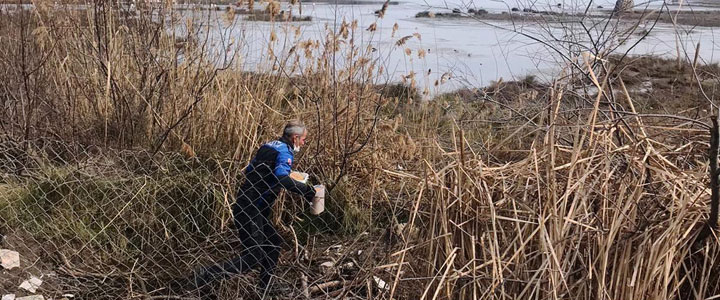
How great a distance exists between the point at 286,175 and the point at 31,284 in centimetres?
158

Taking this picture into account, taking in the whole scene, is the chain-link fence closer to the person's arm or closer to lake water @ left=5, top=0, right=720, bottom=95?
the person's arm

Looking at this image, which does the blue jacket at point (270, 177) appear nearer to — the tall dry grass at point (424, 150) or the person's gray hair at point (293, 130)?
the person's gray hair at point (293, 130)

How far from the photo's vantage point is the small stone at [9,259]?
149 inches

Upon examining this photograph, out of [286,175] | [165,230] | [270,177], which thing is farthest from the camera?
[165,230]

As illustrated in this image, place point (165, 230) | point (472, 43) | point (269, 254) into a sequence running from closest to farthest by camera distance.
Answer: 1. point (269, 254)
2. point (165, 230)
3. point (472, 43)

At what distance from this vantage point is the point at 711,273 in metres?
2.26

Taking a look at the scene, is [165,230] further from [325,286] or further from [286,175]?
[325,286]

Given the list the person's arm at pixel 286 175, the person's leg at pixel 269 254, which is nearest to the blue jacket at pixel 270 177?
the person's arm at pixel 286 175

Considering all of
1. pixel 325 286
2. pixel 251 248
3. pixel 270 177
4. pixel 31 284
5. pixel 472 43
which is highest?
pixel 472 43

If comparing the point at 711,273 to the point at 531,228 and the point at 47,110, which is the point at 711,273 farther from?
the point at 47,110

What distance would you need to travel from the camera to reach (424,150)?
4199mm

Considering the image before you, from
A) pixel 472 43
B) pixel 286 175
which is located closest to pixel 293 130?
pixel 286 175

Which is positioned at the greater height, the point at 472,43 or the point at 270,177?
the point at 472,43

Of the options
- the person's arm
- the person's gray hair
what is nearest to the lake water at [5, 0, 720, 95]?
the person's gray hair
